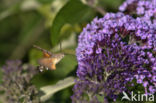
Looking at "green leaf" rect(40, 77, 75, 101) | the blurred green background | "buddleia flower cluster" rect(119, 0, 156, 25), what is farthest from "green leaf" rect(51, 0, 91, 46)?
"buddleia flower cluster" rect(119, 0, 156, 25)

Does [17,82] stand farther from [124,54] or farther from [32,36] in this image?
[32,36]

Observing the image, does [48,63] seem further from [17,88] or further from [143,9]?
[143,9]

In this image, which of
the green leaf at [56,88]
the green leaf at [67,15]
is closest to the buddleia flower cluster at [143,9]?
the green leaf at [67,15]

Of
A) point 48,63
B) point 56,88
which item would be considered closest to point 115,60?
point 48,63

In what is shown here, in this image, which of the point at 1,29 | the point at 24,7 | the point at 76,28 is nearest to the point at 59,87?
the point at 76,28

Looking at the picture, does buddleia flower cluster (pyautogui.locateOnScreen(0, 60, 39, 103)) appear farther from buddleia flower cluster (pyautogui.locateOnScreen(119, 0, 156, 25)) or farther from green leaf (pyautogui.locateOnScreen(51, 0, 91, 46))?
buddleia flower cluster (pyautogui.locateOnScreen(119, 0, 156, 25))

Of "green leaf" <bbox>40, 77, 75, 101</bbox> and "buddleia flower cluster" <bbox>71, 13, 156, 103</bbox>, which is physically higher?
"buddleia flower cluster" <bbox>71, 13, 156, 103</bbox>

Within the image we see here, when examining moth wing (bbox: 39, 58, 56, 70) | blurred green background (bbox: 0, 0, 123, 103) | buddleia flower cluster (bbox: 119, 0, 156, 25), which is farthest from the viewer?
blurred green background (bbox: 0, 0, 123, 103)
